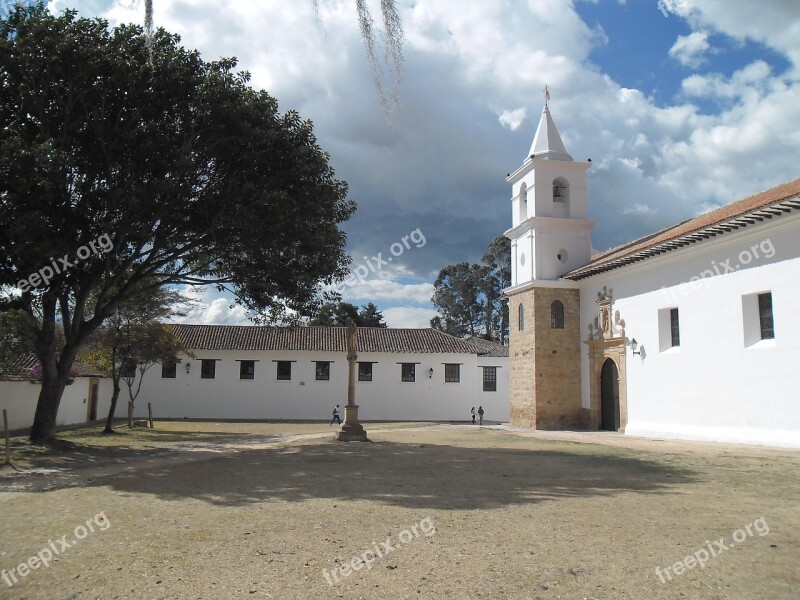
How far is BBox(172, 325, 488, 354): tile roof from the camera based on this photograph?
3506 cm

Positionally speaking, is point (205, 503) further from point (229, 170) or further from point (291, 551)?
point (229, 170)

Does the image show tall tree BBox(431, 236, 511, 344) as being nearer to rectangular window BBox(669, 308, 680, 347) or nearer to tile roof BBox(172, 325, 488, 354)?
tile roof BBox(172, 325, 488, 354)

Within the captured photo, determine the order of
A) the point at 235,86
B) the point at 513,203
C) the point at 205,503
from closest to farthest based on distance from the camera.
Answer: the point at 205,503
the point at 235,86
the point at 513,203

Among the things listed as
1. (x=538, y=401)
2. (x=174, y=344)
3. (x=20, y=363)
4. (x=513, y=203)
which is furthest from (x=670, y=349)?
(x=20, y=363)

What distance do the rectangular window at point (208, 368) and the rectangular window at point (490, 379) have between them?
15.5 meters

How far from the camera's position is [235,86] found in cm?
1380

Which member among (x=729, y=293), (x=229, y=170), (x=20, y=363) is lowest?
(x=20, y=363)

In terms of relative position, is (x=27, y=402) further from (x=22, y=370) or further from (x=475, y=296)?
(x=475, y=296)

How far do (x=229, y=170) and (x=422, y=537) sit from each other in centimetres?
1073

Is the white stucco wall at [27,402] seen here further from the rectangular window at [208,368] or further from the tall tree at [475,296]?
the tall tree at [475,296]

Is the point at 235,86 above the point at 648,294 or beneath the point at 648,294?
above

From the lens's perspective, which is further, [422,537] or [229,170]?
[229,170]

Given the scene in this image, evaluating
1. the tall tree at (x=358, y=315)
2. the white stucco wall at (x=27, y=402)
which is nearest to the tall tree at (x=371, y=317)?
the tall tree at (x=358, y=315)

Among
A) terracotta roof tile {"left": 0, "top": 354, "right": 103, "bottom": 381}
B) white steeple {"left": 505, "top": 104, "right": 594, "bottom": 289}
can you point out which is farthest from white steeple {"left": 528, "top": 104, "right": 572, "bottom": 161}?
terracotta roof tile {"left": 0, "top": 354, "right": 103, "bottom": 381}
